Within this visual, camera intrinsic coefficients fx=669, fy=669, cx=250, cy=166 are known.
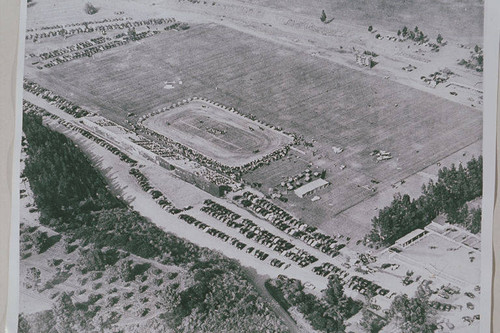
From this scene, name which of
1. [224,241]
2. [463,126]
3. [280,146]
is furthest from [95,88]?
[463,126]

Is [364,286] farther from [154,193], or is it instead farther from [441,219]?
[154,193]

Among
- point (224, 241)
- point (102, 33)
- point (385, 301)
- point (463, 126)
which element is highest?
point (102, 33)

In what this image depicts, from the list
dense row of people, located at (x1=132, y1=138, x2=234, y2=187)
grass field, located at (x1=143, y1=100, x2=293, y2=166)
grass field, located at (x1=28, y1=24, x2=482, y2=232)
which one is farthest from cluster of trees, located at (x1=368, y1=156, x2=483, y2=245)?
grass field, located at (x1=143, y1=100, x2=293, y2=166)

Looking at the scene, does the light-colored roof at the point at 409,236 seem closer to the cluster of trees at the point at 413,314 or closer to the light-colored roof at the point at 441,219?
the light-colored roof at the point at 441,219

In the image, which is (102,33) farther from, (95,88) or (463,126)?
(463,126)

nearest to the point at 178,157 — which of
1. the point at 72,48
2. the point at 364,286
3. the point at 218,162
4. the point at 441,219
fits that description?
the point at 218,162

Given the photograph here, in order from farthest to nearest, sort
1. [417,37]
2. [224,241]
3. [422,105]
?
[417,37] → [422,105] → [224,241]

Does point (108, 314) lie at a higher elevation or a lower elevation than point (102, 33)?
lower
